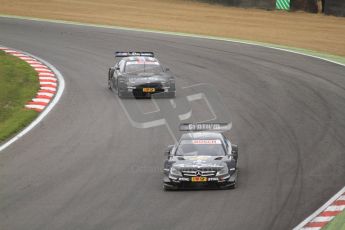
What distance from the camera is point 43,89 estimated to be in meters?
33.4

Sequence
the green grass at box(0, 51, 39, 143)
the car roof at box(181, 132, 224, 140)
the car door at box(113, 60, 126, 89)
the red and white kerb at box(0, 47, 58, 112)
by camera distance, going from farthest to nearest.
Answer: the car door at box(113, 60, 126, 89) < the red and white kerb at box(0, 47, 58, 112) < the green grass at box(0, 51, 39, 143) < the car roof at box(181, 132, 224, 140)

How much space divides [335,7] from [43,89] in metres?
23.0

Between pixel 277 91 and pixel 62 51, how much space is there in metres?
14.1

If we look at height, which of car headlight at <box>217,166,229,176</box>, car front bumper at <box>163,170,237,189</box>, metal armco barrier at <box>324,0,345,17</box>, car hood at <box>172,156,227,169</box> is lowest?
metal armco barrier at <box>324,0,345,17</box>

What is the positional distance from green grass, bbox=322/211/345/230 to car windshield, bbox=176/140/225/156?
13.2ft

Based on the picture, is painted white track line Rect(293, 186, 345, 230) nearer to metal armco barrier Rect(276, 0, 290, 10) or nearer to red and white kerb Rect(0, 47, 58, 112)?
red and white kerb Rect(0, 47, 58, 112)

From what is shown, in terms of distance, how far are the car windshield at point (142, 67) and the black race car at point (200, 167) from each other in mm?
11970

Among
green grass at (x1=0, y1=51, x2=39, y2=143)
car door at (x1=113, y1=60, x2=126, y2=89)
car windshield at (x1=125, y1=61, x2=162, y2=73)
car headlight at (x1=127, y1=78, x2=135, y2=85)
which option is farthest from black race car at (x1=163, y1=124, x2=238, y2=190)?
car windshield at (x1=125, y1=61, x2=162, y2=73)

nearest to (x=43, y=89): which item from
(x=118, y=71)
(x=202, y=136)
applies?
(x=118, y=71)

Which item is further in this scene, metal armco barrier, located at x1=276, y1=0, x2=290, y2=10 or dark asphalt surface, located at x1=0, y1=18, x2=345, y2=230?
metal armco barrier, located at x1=276, y1=0, x2=290, y2=10

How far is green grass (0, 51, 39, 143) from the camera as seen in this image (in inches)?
1077

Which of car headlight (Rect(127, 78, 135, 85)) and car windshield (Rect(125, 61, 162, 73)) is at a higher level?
car windshield (Rect(125, 61, 162, 73))

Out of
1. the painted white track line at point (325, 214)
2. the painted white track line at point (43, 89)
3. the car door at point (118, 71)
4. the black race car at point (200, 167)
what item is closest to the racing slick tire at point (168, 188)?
the black race car at point (200, 167)

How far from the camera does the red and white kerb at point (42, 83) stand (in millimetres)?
30553
